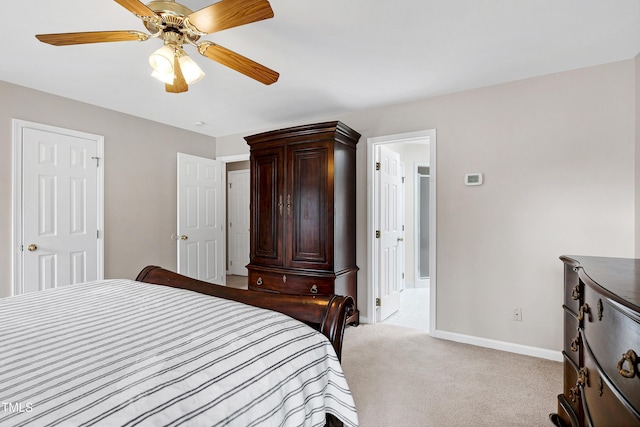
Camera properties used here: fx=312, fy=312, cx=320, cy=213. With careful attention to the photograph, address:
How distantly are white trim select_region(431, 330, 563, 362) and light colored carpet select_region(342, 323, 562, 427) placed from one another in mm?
59

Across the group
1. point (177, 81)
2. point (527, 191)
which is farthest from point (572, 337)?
point (177, 81)

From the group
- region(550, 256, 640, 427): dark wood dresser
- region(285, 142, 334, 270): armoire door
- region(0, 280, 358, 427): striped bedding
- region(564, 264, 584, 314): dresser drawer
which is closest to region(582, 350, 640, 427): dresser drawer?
region(550, 256, 640, 427): dark wood dresser

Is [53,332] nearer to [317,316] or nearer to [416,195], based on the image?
[317,316]

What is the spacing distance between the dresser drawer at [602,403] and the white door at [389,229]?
2.51 meters

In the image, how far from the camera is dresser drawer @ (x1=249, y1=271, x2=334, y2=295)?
307cm

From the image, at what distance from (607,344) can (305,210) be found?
2.57 metres

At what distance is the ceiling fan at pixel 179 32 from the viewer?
134 centimetres


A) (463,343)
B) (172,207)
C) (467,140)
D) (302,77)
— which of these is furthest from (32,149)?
(463,343)

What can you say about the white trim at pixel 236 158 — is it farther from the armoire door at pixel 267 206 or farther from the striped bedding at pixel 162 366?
the striped bedding at pixel 162 366

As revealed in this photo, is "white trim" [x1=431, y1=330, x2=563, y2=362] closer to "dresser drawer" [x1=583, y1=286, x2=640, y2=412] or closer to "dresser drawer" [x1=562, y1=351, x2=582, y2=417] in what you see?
"dresser drawer" [x1=562, y1=351, x2=582, y2=417]

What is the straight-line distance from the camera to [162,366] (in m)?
0.89

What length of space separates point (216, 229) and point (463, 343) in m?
3.49

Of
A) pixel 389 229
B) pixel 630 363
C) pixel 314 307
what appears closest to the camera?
pixel 630 363

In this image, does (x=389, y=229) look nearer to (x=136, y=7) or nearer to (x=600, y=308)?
(x=600, y=308)
